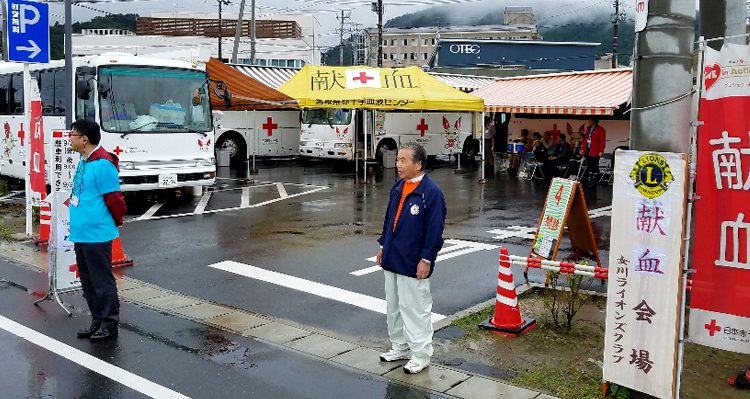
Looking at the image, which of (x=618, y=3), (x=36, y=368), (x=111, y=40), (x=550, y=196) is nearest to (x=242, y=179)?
(x=550, y=196)

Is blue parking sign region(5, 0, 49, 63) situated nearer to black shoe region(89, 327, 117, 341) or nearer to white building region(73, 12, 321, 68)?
black shoe region(89, 327, 117, 341)

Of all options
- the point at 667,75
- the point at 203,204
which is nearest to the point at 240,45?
the point at 203,204

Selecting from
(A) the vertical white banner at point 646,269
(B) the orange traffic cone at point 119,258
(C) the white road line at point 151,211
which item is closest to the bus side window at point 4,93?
(C) the white road line at point 151,211

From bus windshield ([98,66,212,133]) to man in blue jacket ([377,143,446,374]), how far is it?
9972 millimetres

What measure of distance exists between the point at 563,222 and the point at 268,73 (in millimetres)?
20768

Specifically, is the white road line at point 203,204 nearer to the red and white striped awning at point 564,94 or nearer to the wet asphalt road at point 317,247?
the wet asphalt road at point 317,247

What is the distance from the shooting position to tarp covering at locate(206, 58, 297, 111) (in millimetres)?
20328

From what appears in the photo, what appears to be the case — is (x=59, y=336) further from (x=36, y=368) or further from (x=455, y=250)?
(x=455, y=250)

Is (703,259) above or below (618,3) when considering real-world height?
below

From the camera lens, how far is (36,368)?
19.2 ft

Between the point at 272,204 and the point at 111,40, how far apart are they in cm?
5052

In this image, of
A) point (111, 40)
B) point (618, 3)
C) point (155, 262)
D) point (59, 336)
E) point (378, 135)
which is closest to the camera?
point (59, 336)

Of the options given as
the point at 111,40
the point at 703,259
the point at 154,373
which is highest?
the point at 111,40

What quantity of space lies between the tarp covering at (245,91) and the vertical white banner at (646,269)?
15779mm
